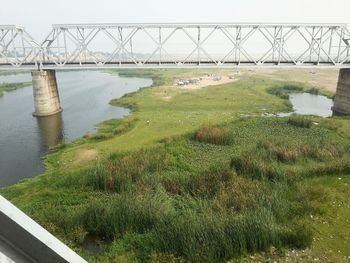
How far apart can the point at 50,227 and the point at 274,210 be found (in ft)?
33.2

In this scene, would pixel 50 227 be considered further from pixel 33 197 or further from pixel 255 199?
pixel 255 199

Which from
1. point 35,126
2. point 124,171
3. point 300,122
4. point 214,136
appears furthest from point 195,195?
point 35,126

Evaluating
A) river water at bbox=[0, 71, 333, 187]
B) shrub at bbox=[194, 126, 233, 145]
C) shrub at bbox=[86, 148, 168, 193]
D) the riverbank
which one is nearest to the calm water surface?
river water at bbox=[0, 71, 333, 187]

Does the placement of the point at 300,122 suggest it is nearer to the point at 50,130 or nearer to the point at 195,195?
the point at 195,195

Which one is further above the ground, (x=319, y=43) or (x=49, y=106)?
(x=319, y=43)

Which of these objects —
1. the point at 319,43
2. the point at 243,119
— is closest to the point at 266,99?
the point at 319,43

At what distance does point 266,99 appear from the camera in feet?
182

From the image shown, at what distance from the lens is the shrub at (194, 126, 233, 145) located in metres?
27.2

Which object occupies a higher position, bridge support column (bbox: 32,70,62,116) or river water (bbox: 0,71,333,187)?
bridge support column (bbox: 32,70,62,116)

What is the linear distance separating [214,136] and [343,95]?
32812mm

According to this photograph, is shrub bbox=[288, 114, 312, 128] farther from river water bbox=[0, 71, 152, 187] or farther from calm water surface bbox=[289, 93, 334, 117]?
river water bbox=[0, 71, 152, 187]

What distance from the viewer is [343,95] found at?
50062 mm

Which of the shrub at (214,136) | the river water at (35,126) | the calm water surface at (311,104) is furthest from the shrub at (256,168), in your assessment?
the calm water surface at (311,104)

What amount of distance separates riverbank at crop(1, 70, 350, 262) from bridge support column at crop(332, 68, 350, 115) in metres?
19.5
